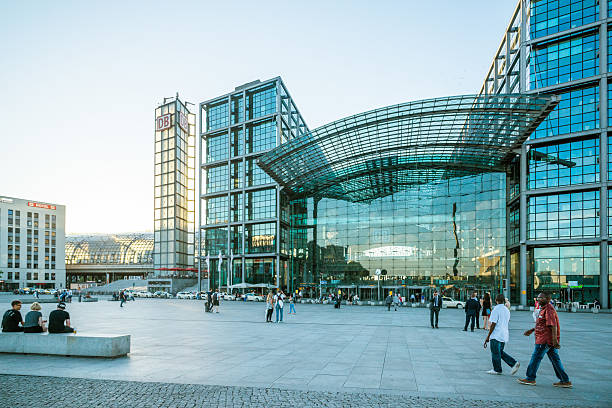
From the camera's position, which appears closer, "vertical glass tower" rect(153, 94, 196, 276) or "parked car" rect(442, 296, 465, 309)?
"parked car" rect(442, 296, 465, 309)

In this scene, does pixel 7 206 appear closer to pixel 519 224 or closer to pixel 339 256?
pixel 339 256

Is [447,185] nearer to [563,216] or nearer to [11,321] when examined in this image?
[563,216]

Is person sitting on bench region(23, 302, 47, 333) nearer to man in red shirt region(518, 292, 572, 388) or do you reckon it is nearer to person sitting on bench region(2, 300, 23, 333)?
person sitting on bench region(2, 300, 23, 333)

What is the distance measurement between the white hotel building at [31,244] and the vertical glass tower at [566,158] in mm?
119361

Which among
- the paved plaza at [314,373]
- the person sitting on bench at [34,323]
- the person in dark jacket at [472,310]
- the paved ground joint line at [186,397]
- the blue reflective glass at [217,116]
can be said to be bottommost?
the person in dark jacket at [472,310]

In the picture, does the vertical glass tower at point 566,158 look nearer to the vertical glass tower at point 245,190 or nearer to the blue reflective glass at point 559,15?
the blue reflective glass at point 559,15

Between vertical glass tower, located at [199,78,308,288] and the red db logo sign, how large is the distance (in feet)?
90.4

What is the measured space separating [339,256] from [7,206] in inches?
4007

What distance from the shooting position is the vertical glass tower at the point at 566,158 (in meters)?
44.3

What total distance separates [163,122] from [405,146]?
221ft

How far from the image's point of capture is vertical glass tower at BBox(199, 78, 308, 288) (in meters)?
70.5

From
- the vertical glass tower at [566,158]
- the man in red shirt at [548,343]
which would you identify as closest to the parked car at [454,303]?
the vertical glass tower at [566,158]

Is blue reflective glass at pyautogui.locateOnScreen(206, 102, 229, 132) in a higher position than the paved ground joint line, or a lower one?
higher

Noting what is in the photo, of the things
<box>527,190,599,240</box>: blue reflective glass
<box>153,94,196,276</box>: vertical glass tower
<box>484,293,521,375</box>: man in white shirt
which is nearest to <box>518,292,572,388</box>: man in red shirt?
<box>484,293,521,375</box>: man in white shirt
